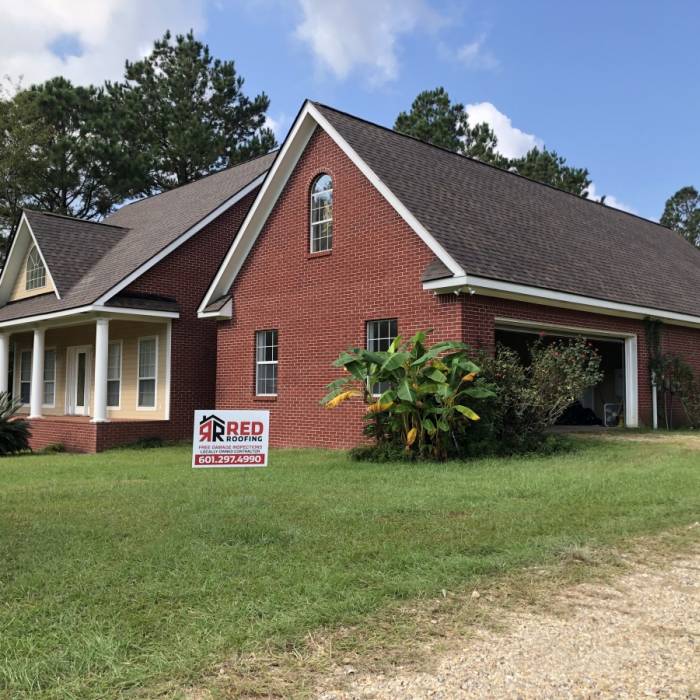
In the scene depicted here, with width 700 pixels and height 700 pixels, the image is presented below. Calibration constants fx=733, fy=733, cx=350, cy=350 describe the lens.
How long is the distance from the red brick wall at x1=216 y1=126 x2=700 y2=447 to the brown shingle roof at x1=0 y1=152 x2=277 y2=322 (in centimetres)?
317

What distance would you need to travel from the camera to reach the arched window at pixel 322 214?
15940mm

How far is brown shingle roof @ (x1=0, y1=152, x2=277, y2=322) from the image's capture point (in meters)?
18.9

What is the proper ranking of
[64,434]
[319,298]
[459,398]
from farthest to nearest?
[64,434], [319,298], [459,398]

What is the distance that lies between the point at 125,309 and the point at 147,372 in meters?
2.66

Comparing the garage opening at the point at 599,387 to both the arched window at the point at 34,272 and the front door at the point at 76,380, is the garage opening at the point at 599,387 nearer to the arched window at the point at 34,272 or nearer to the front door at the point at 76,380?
the front door at the point at 76,380

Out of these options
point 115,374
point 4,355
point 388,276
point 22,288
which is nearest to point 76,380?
point 4,355

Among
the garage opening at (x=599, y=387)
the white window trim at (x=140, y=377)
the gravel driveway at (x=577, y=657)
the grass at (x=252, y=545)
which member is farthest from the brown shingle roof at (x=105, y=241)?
the gravel driveway at (x=577, y=657)

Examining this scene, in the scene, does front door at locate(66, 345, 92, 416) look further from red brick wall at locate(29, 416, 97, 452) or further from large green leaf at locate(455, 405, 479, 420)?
large green leaf at locate(455, 405, 479, 420)

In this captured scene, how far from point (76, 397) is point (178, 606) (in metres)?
20.0

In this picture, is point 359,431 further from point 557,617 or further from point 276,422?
point 557,617

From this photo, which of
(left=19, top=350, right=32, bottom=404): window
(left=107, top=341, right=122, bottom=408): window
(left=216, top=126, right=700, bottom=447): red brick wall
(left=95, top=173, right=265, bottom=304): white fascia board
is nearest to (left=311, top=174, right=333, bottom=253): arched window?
(left=216, top=126, right=700, bottom=447): red brick wall

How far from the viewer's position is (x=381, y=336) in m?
14.6

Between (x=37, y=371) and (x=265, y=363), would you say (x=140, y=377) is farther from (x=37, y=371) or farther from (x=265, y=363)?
(x=265, y=363)

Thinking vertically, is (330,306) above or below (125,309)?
below
